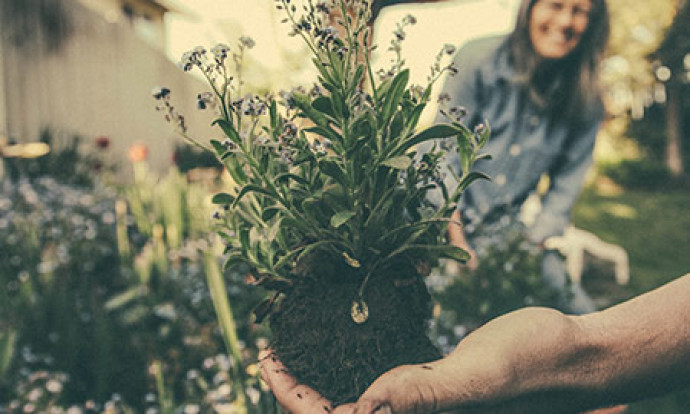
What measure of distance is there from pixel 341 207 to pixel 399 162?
0.16 metres

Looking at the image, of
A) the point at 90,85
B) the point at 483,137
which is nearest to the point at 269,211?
the point at 483,137

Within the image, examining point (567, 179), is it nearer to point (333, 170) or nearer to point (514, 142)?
point (514, 142)

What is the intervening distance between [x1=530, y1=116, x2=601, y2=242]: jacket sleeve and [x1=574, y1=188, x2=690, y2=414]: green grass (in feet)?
6.69

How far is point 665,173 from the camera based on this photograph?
10.5 meters

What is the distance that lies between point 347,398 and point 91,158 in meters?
5.54

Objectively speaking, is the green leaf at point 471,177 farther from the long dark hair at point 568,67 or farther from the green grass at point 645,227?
the green grass at point 645,227

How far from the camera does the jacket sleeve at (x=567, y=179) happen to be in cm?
312

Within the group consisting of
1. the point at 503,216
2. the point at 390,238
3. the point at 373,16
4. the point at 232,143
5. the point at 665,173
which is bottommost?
the point at 665,173

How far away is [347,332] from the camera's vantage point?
1023mm

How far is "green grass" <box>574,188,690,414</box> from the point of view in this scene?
551 cm

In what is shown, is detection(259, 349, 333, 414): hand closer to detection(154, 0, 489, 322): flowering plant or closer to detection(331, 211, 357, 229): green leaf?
detection(154, 0, 489, 322): flowering plant

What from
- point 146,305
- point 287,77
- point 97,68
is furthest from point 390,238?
point 97,68

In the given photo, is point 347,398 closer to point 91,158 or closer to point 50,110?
point 91,158

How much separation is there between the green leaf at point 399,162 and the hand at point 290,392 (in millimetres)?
426
